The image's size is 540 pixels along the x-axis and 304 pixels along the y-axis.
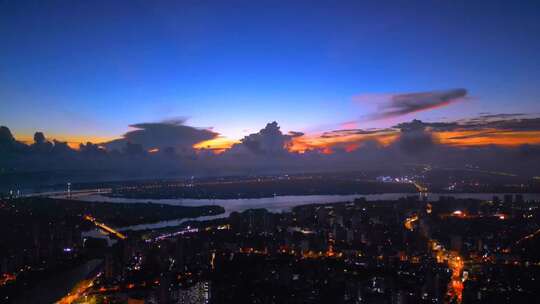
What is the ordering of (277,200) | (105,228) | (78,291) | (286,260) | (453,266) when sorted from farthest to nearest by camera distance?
(277,200) → (105,228) → (286,260) → (453,266) → (78,291)

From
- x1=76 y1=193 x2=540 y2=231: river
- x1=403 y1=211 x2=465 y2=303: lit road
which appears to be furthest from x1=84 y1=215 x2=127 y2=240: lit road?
x1=403 y1=211 x2=465 y2=303: lit road

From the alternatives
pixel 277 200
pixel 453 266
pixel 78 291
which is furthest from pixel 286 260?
pixel 277 200

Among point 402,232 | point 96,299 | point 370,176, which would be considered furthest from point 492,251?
point 370,176

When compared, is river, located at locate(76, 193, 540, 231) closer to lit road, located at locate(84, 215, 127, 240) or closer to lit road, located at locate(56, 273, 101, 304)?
lit road, located at locate(84, 215, 127, 240)

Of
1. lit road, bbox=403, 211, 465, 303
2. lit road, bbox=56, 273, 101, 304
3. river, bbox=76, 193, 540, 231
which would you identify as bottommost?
lit road, bbox=403, 211, 465, 303

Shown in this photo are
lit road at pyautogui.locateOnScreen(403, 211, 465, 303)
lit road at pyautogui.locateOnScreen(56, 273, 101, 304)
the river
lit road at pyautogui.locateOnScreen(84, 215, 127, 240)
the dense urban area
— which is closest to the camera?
the dense urban area

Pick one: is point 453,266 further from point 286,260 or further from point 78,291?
point 78,291

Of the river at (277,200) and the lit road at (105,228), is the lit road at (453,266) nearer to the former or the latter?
the lit road at (105,228)

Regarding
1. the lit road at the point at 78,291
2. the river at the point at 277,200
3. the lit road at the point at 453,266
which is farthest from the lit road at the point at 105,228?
the lit road at the point at 453,266

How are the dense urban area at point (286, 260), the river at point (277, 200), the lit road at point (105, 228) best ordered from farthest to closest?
the river at point (277, 200) < the lit road at point (105, 228) < the dense urban area at point (286, 260)

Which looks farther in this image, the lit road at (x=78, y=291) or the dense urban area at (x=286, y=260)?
the lit road at (x=78, y=291)

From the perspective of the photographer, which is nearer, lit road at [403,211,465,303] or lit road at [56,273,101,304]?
lit road at [56,273,101,304]
